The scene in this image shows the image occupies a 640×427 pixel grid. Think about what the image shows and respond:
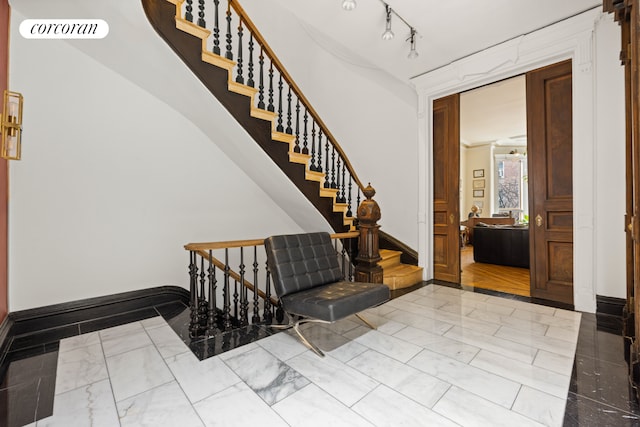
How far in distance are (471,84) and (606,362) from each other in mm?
3475

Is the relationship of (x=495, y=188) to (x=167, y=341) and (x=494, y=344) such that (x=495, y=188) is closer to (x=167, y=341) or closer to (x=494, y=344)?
(x=494, y=344)

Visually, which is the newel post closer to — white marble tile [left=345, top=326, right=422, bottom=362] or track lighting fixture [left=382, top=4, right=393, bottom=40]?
white marble tile [left=345, top=326, right=422, bottom=362]

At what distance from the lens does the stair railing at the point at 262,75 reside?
3.02 metres

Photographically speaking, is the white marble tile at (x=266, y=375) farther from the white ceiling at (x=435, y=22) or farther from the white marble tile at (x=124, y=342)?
the white ceiling at (x=435, y=22)

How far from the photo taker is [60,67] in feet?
9.86

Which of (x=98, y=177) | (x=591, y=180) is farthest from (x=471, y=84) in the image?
(x=98, y=177)

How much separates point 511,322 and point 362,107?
4.26 metres

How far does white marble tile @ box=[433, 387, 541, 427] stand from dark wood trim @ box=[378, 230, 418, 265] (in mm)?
3159

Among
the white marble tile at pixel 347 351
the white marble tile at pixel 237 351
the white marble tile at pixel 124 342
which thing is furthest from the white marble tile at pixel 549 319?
the white marble tile at pixel 124 342

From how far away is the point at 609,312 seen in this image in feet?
9.94

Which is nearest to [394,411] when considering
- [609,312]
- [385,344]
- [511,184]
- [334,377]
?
[334,377]

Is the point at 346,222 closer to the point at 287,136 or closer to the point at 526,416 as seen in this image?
the point at 287,136

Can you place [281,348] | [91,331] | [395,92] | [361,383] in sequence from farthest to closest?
[395,92]
[91,331]
[281,348]
[361,383]

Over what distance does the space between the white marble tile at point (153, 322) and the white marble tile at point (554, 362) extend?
3.31 metres
